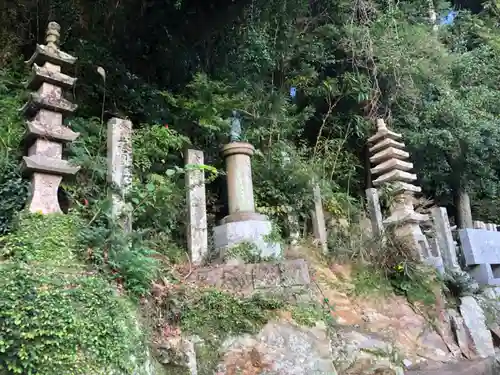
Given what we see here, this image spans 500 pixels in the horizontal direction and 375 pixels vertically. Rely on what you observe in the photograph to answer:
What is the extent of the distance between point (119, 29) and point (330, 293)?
5.70 m

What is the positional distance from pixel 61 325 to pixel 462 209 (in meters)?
10.7

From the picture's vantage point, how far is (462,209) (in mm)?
11367

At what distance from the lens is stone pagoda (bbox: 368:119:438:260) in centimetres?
799

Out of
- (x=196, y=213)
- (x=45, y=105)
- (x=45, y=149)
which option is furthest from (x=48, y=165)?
(x=196, y=213)

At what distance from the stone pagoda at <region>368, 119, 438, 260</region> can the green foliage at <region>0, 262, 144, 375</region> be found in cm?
569

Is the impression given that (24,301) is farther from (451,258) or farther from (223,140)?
(451,258)

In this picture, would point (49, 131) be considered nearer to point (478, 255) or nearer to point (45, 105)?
point (45, 105)

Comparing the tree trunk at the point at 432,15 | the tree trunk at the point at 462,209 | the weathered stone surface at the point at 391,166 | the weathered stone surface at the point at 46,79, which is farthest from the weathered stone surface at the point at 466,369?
the tree trunk at the point at 432,15

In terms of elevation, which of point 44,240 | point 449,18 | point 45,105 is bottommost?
point 44,240

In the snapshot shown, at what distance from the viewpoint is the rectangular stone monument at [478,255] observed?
30.3 ft

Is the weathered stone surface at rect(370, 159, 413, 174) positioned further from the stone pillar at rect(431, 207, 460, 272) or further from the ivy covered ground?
the stone pillar at rect(431, 207, 460, 272)

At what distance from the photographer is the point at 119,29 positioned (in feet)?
25.5

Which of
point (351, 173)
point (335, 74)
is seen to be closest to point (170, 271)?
point (351, 173)

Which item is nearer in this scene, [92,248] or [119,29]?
[92,248]
